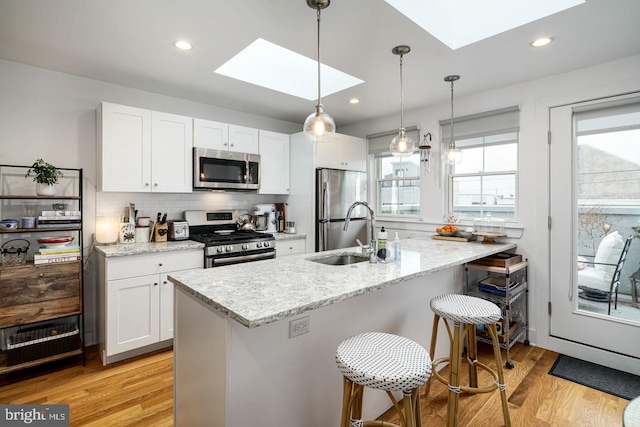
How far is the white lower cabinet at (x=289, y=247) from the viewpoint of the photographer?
146 inches

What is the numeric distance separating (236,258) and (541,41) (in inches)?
122

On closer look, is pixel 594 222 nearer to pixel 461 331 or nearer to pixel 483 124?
pixel 483 124

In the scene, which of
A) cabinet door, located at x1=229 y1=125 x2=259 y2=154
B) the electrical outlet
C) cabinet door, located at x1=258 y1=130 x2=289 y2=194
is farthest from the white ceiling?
the electrical outlet

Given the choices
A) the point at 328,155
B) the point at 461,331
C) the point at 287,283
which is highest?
the point at 328,155

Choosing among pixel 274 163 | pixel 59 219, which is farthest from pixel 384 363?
pixel 274 163

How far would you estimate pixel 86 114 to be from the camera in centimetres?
297

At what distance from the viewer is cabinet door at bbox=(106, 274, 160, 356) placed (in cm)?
260

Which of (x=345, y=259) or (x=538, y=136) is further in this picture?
(x=538, y=136)

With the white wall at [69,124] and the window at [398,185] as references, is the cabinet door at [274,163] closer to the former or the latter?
the white wall at [69,124]

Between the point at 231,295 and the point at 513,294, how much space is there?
2454 millimetres

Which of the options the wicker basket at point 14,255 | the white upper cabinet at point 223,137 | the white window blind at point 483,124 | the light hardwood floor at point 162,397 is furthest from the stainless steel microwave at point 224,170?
the white window blind at point 483,124

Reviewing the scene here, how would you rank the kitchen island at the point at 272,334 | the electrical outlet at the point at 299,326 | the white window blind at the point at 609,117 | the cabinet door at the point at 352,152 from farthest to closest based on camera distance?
1. the cabinet door at the point at 352,152
2. the white window blind at the point at 609,117
3. the electrical outlet at the point at 299,326
4. the kitchen island at the point at 272,334

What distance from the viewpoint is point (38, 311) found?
2453 millimetres

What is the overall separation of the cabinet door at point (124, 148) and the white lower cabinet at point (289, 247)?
4.87ft
